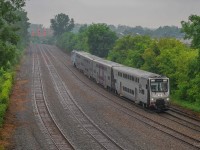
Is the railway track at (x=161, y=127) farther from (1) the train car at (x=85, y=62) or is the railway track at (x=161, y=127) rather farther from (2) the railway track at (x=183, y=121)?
(1) the train car at (x=85, y=62)

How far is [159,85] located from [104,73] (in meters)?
17.4

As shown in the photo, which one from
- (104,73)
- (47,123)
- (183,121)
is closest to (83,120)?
(47,123)

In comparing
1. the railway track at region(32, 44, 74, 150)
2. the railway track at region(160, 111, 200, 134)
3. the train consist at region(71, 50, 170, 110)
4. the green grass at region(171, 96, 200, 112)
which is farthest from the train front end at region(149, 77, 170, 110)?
the railway track at region(32, 44, 74, 150)

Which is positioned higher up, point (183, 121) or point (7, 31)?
point (7, 31)

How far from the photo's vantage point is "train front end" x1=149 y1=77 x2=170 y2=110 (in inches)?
1448

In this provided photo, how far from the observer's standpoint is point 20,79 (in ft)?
207

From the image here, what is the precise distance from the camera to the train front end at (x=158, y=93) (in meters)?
36.8

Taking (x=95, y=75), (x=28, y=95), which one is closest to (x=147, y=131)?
(x=28, y=95)

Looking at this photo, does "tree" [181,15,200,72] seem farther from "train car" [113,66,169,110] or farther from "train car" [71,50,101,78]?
"train car" [71,50,101,78]

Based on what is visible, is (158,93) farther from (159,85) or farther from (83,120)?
(83,120)

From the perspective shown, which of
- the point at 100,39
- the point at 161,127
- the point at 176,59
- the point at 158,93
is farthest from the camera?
the point at 100,39

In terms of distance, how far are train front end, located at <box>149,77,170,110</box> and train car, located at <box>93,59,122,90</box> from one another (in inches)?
496

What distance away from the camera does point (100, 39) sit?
98.3 meters

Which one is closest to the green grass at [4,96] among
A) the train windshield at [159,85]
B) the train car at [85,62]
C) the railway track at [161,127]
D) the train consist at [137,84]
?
the railway track at [161,127]
